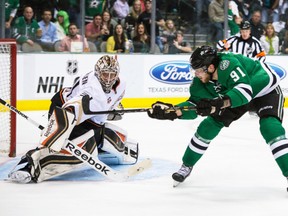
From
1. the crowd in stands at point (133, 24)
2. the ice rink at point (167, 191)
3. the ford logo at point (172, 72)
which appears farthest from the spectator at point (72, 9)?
the ice rink at point (167, 191)

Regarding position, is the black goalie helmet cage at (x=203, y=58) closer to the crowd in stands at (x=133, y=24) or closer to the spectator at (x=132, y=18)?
the crowd in stands at (x=133, y=24)

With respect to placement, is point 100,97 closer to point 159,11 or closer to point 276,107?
point 276,107

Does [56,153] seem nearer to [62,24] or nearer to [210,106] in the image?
[210,106]

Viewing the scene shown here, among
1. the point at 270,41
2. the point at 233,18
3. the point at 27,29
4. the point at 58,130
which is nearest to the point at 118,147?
the point at 58,130

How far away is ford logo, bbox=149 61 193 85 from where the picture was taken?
322 inches

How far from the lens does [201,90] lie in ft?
12.4

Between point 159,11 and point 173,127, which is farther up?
point 159,11

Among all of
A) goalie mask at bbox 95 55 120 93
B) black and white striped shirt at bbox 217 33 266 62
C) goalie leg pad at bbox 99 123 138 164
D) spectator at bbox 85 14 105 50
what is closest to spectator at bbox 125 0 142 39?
spectator at bbox 85 14 105 50

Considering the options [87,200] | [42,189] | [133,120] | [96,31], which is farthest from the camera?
[96,31]

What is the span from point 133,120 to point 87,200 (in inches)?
143

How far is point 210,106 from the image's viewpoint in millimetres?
3422

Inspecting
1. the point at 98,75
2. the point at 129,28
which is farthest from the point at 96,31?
the point at 98,75

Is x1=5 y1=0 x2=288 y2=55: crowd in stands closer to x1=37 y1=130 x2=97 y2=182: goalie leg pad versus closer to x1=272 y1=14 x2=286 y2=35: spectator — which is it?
x1=272 y1=14 x2=286 y2=35: spectator

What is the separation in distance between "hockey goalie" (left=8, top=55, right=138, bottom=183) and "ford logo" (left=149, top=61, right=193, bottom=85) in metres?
3.69
